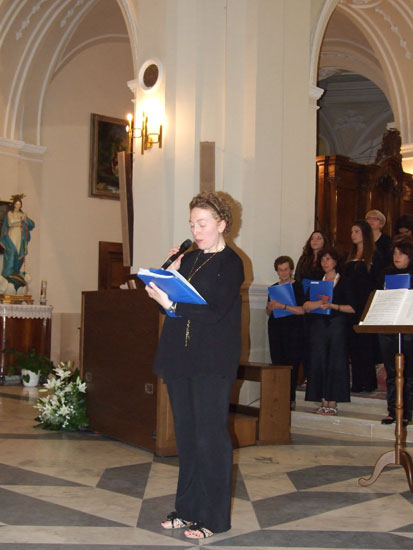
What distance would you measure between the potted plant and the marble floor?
3.79m

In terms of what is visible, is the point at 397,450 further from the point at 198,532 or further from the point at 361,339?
the point at 361,339

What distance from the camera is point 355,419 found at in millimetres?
6031

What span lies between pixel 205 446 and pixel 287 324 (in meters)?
3.43

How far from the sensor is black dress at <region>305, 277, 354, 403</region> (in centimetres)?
605

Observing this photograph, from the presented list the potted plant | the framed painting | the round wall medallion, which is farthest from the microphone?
the framed painting

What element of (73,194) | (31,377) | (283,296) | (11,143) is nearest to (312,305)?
(283,296)

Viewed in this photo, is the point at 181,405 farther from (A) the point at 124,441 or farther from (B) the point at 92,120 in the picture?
(B) the point at 92,120

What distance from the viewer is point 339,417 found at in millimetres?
6160

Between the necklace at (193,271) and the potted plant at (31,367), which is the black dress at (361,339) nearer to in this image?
the necklace at (193,271)

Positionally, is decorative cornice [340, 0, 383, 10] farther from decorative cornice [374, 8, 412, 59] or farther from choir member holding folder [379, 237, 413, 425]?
choir member holding folder [379, 237, 413, 425]

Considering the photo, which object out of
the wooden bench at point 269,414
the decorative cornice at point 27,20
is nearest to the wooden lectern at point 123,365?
the wooden bench at point 269,414

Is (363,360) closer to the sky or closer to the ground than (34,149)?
closer to the ground

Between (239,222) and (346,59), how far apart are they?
702 cm

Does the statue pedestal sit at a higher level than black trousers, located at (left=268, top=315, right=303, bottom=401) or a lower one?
higher
